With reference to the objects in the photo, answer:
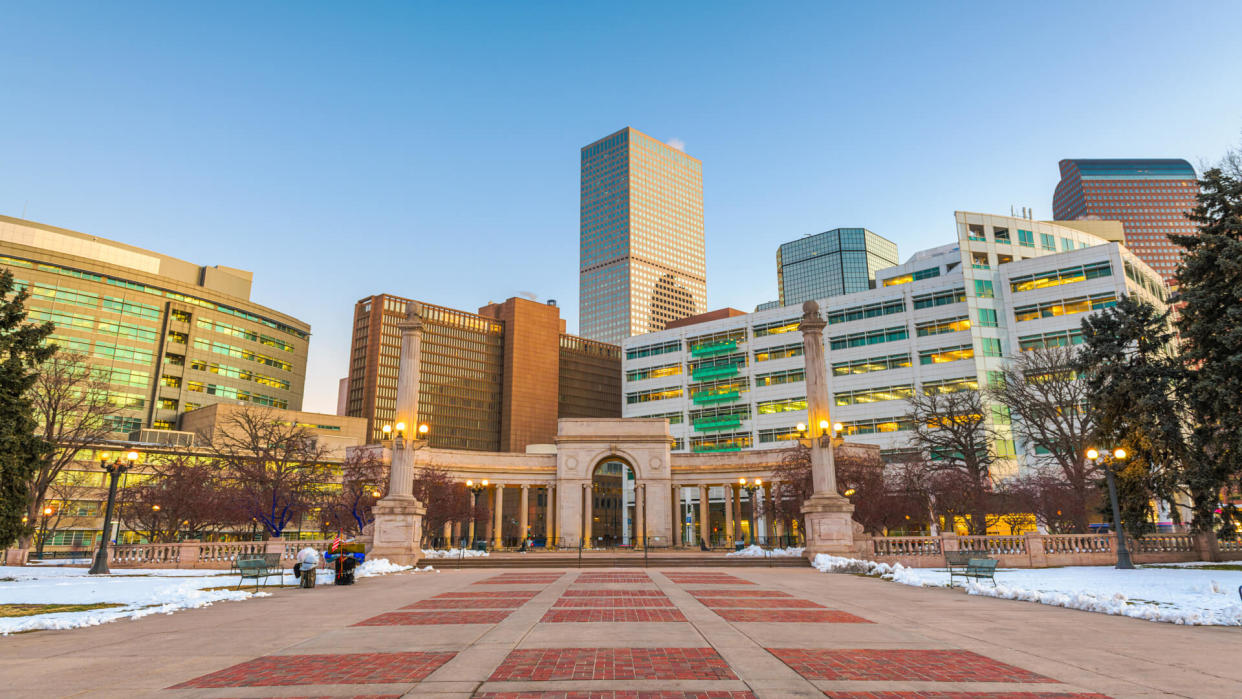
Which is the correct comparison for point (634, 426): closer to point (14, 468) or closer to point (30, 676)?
point (14, 468)

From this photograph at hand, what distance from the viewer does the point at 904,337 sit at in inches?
3189

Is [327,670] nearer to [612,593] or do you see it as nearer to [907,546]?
[612,593]

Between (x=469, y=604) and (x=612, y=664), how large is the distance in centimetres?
863

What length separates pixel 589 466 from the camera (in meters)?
60.3

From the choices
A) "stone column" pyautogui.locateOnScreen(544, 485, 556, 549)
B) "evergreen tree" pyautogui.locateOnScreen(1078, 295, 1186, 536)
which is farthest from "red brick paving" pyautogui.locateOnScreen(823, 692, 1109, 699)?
"stone column" pyautogui.locateOnScreen(544, 485, 556, 549)

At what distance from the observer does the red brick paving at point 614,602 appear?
15.3m

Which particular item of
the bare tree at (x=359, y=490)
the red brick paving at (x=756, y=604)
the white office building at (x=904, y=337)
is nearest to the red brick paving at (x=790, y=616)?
the red brick paving at (x=756, y=604)

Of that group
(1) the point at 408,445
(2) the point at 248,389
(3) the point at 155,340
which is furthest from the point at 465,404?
(1) the point at 408,445

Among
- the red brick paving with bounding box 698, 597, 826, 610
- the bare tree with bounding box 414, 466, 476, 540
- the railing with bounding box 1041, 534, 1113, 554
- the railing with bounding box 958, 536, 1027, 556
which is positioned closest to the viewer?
the red brick paving with bounding box 698, 597, 826, 610

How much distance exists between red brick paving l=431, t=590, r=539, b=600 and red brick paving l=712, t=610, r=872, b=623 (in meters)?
6.21

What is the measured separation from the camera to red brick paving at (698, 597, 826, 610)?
14977 millimetres

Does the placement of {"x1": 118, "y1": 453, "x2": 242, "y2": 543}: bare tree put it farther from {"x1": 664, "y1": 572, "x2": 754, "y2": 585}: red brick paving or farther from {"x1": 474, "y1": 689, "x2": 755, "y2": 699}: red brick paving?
{"x1": 474, "y1": 689, "x2": 755, "y2": 699}: red brick paving

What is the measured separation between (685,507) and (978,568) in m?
80.4

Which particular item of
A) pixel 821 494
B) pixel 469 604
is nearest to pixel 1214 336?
pixel 821 494
